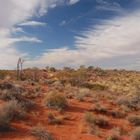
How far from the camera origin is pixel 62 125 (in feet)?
63.6

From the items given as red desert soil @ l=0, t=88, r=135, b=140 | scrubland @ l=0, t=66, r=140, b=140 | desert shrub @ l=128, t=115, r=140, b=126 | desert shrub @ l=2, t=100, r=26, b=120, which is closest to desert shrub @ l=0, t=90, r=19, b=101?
scrubland @ l=0, t=66, r=140, b=140

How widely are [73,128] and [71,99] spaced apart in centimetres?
881

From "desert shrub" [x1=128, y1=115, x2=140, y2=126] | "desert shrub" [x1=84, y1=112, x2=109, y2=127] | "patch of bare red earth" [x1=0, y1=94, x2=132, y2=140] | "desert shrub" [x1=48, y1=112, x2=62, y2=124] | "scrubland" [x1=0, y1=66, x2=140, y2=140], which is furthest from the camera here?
"desert shrub" [x1=128, y1=115, x2=140, y2=126]

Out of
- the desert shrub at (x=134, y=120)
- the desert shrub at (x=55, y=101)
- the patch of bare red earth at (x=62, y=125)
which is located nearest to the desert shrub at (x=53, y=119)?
the patch of bare red earth at (x=62, y=125)

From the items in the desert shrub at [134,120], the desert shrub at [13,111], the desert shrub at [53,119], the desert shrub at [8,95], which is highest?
the desert shrub at [8,95]

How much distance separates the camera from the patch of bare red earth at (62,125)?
16372 millimetres

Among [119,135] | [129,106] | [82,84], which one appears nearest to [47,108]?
[119,135]

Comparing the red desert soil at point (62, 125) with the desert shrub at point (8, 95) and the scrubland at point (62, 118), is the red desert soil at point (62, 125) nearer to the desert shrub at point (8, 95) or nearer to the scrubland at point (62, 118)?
the scrubland at point (62, 118)

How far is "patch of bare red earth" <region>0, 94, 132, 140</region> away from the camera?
16372mm

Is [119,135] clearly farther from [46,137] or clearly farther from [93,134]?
[46,137]

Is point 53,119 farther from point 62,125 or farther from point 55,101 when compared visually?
point 55,101

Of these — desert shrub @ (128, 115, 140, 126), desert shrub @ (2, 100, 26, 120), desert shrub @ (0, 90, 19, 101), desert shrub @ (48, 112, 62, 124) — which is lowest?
desert shrub @ (128, 115, 140, 126)

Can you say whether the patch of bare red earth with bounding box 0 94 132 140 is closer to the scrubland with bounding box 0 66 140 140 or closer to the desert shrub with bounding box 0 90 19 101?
the scrubland with bounding box 0 66 140 140

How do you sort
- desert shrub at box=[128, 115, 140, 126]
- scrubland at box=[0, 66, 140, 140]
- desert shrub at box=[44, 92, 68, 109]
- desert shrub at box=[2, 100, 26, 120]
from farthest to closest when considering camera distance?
desert shrub at box=[44, 92, 68, 109], desert shrub at box=[128, 115, 140, 126], desert shrub at box=[2, 100, 26, 120], scrubland at box=[0, 66, 140, 140]
